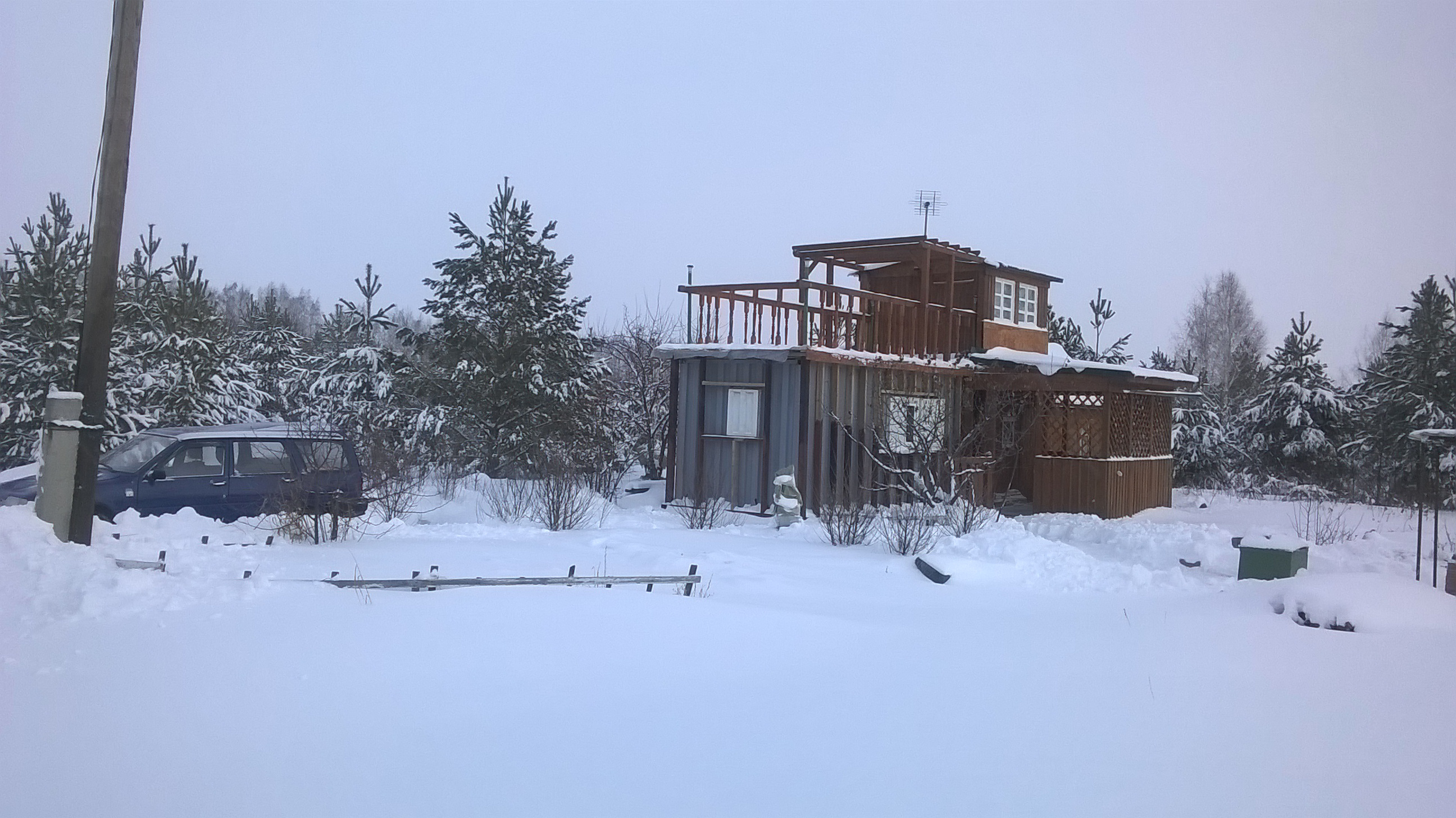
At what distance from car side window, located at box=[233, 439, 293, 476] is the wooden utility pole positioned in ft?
12.4

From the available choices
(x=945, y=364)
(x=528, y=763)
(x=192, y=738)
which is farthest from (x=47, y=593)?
(x=945, y=364)

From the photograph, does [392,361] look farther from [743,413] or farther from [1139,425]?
[1139,425]

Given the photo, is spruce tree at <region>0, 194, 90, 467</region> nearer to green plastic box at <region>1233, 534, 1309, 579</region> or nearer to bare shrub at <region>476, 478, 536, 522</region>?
bare shrub at <region>476, 478, 536, 522</region>

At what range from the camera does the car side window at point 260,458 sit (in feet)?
37.7

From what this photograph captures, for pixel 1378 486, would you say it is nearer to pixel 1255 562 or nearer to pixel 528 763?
pixel 1255 562

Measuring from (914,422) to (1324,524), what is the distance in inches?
274

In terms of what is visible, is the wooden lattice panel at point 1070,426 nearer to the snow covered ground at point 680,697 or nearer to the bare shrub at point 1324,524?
the bare shrub at point 1324,524

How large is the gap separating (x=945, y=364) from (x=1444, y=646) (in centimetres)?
1140

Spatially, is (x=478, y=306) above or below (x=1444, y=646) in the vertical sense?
above

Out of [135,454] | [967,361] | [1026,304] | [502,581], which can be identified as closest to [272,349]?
[135,454]

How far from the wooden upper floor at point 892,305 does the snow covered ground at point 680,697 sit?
798cm

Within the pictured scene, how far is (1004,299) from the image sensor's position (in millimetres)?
20594

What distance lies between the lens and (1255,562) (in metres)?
10.5

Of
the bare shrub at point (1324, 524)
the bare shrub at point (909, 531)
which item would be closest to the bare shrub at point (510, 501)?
the bare shrub at point (909, 531)
